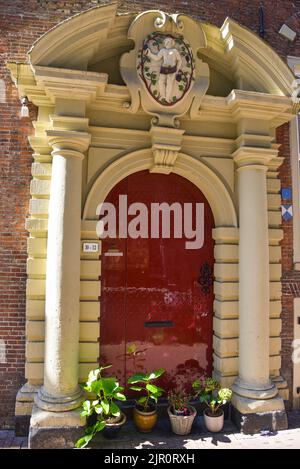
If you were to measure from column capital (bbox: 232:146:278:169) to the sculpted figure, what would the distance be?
1.37 m

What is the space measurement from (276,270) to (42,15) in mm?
5538

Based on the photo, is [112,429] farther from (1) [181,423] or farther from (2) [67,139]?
(2) [67,139]

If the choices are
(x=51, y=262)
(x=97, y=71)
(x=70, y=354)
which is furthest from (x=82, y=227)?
(x=97, y=71)

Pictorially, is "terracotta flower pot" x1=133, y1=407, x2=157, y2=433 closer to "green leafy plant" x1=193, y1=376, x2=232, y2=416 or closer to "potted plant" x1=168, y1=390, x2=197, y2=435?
"potted plant" x1=168, y1=390, x2=197, y2=435

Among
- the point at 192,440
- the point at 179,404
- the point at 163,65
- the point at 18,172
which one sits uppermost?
the point at 163,65

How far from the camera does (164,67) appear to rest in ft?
17.1

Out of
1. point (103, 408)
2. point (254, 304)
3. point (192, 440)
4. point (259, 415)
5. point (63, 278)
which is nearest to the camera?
point (103, 408)

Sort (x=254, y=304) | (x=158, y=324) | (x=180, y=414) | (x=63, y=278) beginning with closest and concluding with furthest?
(x=63, y=278) < (x=180, y=414) < (x=254, y=304) < (x=158, y=324)

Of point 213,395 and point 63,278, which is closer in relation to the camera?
point 63,278

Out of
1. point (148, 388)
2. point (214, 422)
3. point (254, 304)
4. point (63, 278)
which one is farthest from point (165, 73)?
point (214, 422)

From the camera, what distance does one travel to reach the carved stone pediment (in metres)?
5.21

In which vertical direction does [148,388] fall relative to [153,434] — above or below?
above

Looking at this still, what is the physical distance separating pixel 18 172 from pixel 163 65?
2.63 metres

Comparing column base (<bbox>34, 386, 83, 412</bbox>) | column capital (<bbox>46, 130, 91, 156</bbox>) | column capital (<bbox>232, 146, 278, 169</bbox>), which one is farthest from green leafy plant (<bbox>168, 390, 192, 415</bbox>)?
column capital (<bbox>46, 130, 91, 156</bbox>)
